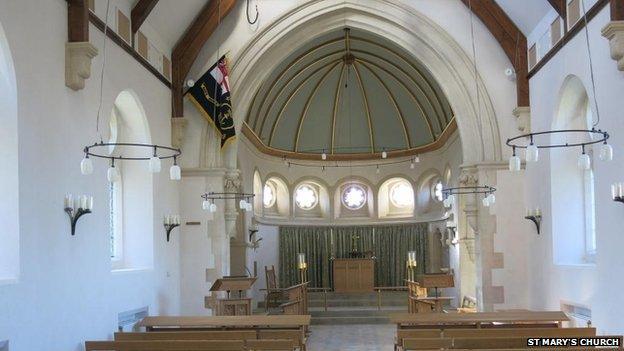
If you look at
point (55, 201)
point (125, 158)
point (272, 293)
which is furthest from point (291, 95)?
point (55, 201)

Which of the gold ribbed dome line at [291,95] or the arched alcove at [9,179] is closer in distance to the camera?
the arched alcove at [9,179]

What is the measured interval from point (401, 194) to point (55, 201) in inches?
598

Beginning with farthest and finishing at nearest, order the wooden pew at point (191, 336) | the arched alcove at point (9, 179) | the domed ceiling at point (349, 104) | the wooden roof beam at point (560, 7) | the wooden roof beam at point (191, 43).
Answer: the domed ceiling at point (349, 104)
the wooden roof beam at point (191, 43)
the wooden roof beam at point (560, 7)
the wooden pew at point (191, 336)
the arched alcove at point (9, 179)

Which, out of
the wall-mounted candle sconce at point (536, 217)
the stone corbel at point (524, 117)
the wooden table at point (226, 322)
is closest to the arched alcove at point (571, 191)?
the wall-mounted candle sconce at point (536, 217)

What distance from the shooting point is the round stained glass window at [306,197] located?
73.9 ft

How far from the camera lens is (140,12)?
1160 centimetres

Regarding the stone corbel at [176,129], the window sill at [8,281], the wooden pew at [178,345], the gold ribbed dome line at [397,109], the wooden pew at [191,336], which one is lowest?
the wooden pew at [191,336]

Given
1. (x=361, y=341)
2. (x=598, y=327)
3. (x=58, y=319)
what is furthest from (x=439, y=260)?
(x=58, y=319)

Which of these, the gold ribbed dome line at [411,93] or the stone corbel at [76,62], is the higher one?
the gold ribbed dome line at [411,93]

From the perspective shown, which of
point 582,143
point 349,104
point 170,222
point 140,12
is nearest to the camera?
point 582,143

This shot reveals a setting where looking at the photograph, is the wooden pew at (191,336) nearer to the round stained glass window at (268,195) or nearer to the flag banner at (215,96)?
the flag banner at (215,96)

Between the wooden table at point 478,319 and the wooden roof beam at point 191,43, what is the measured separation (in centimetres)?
587

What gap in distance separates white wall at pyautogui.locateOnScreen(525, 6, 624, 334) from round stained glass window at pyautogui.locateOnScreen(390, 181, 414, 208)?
935 cm

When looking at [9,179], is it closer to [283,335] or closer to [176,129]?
[283,335]
